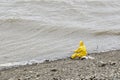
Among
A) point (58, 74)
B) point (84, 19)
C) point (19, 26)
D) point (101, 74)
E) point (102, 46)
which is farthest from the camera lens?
point (84, 19)

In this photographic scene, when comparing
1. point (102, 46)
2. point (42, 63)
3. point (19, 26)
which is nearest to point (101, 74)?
point (42, 63)

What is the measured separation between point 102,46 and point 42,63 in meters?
2.92

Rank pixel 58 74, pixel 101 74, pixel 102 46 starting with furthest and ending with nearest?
1. pixel 102 46
2. pixel 58 74
3. pixel 101 74

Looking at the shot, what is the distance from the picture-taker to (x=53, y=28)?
44.9 ft

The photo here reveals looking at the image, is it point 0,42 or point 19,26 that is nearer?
point 0,42

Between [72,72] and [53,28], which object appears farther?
[53,28]

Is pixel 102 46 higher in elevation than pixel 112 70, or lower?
lower

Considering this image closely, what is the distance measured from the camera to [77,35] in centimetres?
1284

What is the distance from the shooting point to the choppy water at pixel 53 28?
411 inches

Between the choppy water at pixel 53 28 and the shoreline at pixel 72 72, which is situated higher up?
the shoreline at pixel 72 72

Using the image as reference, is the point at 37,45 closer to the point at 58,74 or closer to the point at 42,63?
the point at 42,63

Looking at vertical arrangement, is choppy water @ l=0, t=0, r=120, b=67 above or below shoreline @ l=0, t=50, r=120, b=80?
below

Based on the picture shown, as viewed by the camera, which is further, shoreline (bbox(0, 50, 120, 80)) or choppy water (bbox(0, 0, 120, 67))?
choppy water (bbox(0, 0, 120, 67))

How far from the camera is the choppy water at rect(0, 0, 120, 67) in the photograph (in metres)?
10.4
